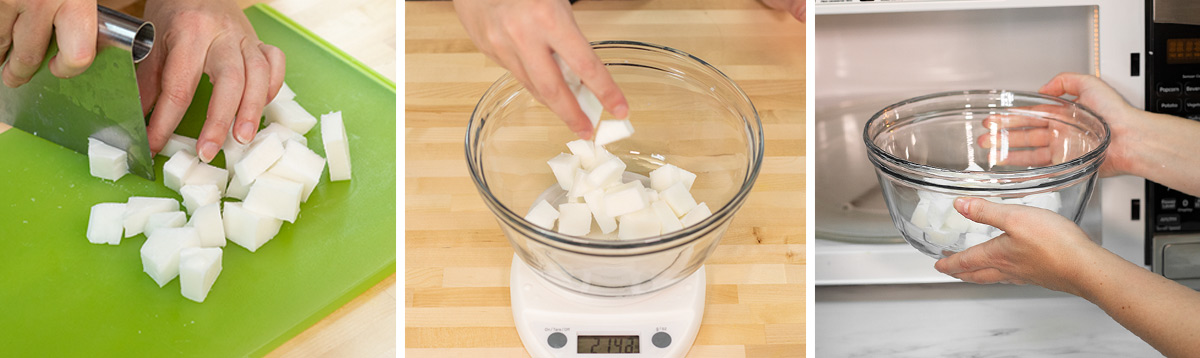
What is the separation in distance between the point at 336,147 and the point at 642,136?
0.48 metres

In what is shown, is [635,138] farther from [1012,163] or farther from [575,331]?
[1012,163]

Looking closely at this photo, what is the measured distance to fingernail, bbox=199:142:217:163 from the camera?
1300mm

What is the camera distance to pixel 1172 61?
1217 millimetres

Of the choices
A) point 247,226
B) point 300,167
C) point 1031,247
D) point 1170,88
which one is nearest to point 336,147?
A: point 300,167

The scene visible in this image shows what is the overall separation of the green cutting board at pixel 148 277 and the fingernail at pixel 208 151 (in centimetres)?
9

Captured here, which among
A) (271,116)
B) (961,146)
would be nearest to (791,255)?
(961,146)

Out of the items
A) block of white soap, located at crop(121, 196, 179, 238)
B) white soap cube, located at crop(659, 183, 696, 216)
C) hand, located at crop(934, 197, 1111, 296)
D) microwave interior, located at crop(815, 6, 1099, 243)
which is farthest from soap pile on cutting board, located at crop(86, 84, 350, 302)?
hand, located at crop(934, 197, 1111, 296)

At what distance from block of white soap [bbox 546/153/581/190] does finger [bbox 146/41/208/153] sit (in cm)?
64

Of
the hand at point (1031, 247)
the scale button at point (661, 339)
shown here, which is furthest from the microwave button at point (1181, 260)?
the scale button at point (661, 339)

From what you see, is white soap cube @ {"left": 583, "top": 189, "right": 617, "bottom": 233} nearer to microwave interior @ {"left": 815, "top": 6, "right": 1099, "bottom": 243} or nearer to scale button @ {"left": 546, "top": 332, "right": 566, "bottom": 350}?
scale button @ {"left": 546, "top": 332, "right": 566, "bottom": 350}

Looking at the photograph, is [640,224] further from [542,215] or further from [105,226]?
[105,226]

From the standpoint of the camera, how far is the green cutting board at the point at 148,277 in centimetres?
114

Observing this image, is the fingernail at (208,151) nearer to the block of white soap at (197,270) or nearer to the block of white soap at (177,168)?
the block of white soap at (177,168)

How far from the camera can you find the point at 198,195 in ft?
4.10
